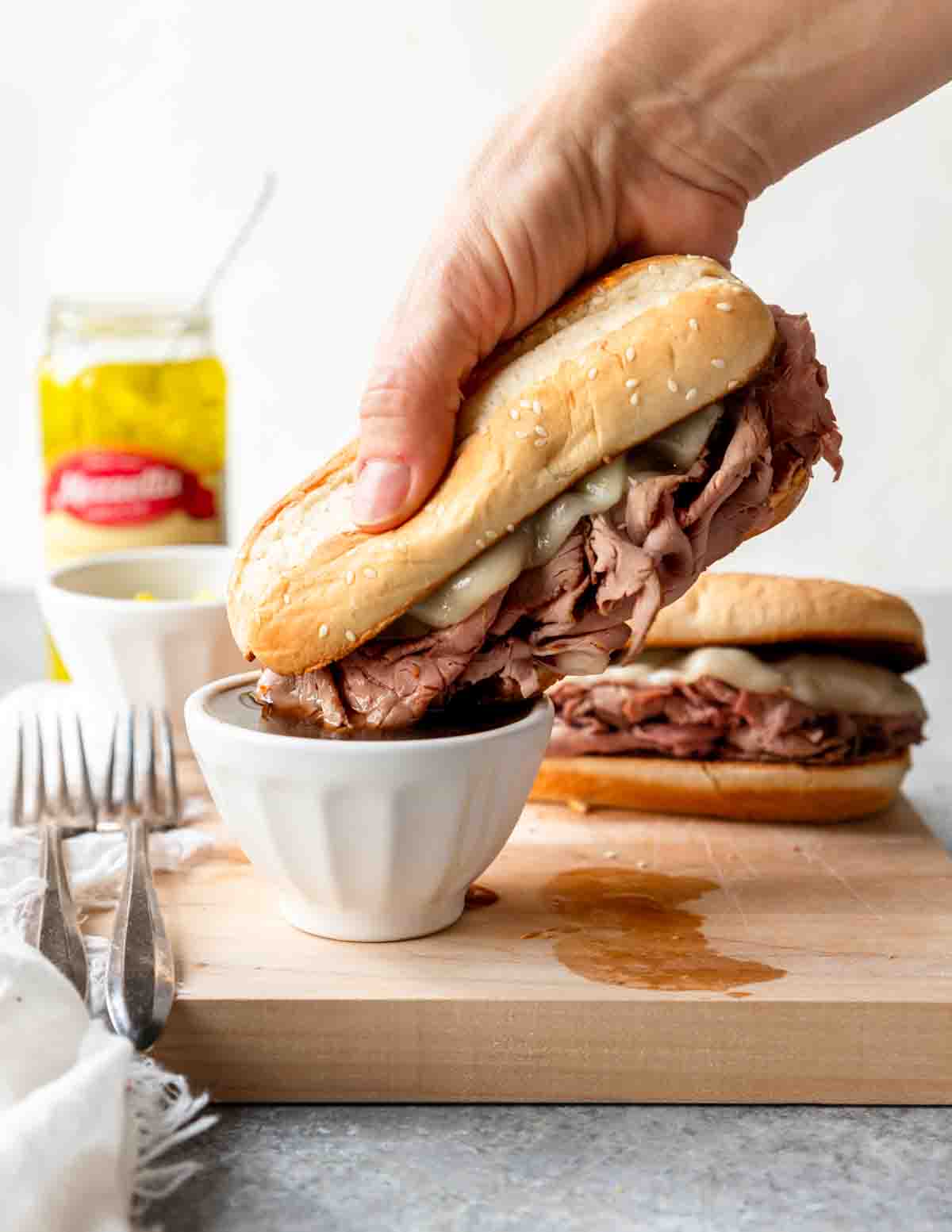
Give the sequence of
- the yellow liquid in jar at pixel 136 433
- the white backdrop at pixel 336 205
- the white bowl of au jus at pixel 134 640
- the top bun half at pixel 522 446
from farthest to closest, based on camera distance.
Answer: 1. the white backdrop at pixel 336 205
2. the yellow liquid in jar at pixel 136 433
3. the white bowl of au jus at pixel 134 640
4. the top bun half at pixel 522 446

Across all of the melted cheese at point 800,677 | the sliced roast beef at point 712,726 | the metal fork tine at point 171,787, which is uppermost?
the melted cheese at point 800,677

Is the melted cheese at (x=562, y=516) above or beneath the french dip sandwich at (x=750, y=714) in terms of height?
above

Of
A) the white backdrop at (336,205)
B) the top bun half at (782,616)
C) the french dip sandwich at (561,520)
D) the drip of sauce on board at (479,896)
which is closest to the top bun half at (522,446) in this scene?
the french dip sandwich at (561,520)

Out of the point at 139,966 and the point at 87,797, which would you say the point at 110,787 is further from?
the point at 139,966

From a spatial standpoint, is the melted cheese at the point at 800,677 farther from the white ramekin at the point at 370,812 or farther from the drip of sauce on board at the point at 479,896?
the white ramekin at the point at 370,812

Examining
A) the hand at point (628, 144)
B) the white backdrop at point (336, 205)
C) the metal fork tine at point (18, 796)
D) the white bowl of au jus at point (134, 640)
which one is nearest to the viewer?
the hand at point (628, 144)

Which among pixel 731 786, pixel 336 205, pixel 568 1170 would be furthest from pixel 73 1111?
pixel 336 205
